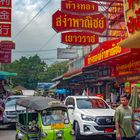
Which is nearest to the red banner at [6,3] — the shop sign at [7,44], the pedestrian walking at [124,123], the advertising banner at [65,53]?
the shop sign at [7,44]

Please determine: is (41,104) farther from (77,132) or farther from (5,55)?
(5,55)

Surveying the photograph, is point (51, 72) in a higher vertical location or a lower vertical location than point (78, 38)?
higher

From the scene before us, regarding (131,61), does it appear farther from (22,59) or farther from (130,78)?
(22,59)

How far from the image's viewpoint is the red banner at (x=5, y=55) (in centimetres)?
3519

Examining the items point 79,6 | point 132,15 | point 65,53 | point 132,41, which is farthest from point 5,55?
point 132,41

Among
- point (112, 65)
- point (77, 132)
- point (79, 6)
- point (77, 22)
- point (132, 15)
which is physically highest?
point (79, 6)

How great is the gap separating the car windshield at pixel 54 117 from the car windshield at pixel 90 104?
427cm

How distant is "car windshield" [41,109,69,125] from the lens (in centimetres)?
1188

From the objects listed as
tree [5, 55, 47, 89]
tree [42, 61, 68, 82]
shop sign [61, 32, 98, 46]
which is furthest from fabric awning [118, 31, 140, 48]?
tree [5, 55, 47, 89]

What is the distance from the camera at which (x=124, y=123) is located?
9555 millimetres

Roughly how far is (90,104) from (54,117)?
486cm

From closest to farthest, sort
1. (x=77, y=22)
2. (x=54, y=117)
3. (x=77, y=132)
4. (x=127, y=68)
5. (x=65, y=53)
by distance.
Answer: (x=54, y=117)
(x=77, y=132)
(x=77, y=22)
(x=127, y=68)
(x=65, y=53)

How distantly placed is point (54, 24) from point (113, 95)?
24.4ft

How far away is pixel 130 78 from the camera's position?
21656 mm
